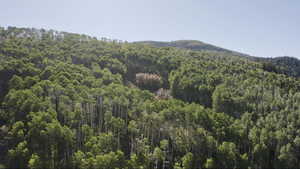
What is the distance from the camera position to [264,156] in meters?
73.2

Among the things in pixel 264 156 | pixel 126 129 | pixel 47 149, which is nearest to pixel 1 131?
→ pixel 47 149

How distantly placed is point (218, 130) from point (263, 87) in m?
35.3

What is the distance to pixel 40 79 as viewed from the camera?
88.1 metres

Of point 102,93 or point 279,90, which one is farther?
point 279,90

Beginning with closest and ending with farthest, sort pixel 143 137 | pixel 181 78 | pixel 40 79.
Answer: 1. pixel 143 137
2. pixel 40 79
3. pixel 181 78

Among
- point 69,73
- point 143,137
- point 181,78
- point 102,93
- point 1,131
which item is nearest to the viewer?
point 1,131

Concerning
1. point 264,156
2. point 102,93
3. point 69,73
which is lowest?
point 264,156

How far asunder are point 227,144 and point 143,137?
23256 millimetres

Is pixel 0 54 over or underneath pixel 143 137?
over

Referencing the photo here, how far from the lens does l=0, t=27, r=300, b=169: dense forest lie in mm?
59562

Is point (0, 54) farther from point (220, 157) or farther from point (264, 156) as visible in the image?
point (264, 156)

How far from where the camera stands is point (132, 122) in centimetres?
7075

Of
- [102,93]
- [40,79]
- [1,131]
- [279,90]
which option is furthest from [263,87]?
[1,131]

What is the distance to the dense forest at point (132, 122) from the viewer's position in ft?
195
